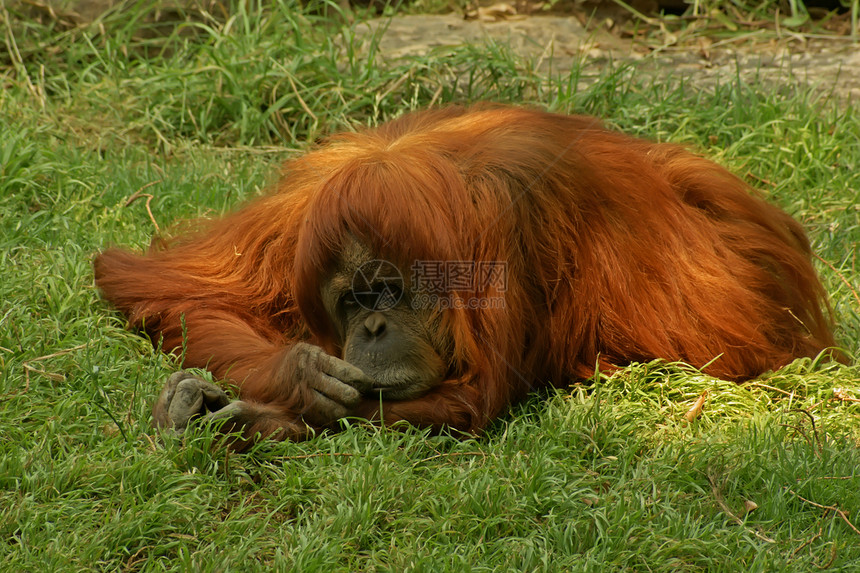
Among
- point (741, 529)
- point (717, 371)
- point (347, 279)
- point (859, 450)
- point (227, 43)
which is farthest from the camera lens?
point (227, 43)

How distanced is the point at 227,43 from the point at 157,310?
8.38ft

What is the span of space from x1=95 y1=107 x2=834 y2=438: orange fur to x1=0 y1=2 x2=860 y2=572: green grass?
132 mm

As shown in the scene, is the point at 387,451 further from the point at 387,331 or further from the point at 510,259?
the point at 510,259

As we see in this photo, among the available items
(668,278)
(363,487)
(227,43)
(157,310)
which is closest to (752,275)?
(668,278)

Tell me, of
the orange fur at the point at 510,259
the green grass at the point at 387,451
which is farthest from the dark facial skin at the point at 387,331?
the green grass at the point at 387,451

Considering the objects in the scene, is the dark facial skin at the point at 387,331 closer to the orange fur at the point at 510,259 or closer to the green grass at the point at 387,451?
the orange fur at the point at 510,259

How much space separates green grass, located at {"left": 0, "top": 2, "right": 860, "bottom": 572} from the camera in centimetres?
257

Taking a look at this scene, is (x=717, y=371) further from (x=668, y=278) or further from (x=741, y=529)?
(x=741, y=529)

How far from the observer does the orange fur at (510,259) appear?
3.21 metres

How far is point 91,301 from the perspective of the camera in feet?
12.4

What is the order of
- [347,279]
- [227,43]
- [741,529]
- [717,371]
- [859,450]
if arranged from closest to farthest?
1. [741,529]
2. [859,450]
3. [347,279]
4. [717,371]
5. [227,43]

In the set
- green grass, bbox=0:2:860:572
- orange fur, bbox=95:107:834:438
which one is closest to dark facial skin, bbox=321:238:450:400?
orange fur, bbox=95:107:834:438

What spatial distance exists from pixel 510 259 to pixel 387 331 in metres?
0.46

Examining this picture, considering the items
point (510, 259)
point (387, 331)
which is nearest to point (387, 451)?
point (387, 331)
